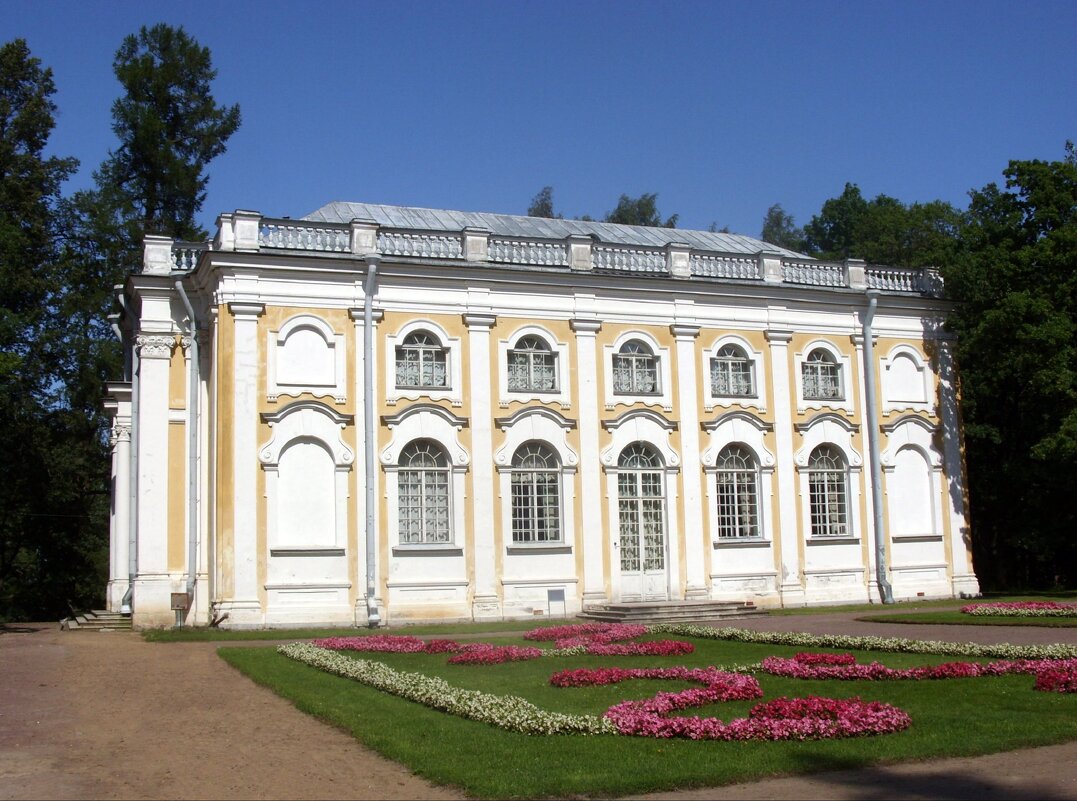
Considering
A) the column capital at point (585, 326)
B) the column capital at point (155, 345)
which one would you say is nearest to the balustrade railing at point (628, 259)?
the column capital at point (585, 326)

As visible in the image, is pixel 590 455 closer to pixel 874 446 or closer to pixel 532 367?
pixel 532 367

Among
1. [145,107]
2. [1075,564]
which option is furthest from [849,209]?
[145,107]

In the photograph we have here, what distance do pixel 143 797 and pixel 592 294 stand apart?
2025 centimetres

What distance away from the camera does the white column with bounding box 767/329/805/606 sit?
2817cm

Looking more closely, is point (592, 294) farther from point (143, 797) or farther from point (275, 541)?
point (143, 797)

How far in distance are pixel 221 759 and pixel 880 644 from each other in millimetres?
10770

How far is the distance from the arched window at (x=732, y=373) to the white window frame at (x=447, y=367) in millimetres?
6660

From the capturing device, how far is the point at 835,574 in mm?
28719

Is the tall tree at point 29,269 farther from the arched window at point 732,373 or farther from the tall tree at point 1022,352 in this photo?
the tall tree at point 1022,352

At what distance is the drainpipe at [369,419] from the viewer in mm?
24438

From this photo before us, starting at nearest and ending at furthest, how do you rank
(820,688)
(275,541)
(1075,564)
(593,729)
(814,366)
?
(593,729) → (820,688) → (275,541) → (814,366) → (1075,564)

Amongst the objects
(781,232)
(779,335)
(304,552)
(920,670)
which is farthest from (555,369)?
(781,232)

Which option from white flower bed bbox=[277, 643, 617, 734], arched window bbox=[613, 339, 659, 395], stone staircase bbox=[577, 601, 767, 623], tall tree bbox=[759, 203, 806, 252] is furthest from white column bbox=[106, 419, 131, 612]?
tall tree bbox=[759, 203, 806, 252]

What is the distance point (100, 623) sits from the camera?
25.6 m
